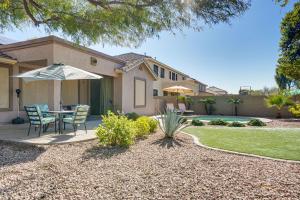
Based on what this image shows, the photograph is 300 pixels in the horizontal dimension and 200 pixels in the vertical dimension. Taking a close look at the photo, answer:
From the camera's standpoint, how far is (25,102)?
39.9 ft

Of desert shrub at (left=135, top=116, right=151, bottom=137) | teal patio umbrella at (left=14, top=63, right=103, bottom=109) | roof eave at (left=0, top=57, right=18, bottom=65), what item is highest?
roof eave at (left=0, top=57, right=18, bottom=65)

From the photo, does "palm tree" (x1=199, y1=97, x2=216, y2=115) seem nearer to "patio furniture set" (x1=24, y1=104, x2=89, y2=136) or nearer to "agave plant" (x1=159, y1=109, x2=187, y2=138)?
"agave plant" (x1=159, y1=109, x2=187, y2=138)

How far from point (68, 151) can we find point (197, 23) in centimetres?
521

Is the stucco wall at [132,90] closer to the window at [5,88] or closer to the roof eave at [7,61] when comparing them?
the roof eave at [7,61]

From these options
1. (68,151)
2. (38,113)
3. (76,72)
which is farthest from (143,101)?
(68,151)

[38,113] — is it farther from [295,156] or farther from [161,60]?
[161,60]

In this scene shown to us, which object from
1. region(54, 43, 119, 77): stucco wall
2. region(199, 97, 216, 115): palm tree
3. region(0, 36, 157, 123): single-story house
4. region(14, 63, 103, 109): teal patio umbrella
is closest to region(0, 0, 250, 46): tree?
region(14, 63, 103, 109): teal patio umbrella

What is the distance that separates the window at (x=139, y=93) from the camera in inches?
699

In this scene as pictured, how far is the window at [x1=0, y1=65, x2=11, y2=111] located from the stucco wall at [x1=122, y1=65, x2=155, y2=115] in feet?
23.0

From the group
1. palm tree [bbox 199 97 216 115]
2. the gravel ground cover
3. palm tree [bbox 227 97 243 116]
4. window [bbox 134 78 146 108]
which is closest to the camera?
the gravel ground cover

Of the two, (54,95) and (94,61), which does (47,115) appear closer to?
(54,95)

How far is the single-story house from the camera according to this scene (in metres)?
11.0

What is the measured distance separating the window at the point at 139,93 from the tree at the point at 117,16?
9.33 metres

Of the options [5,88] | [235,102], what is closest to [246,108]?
[235,102]
